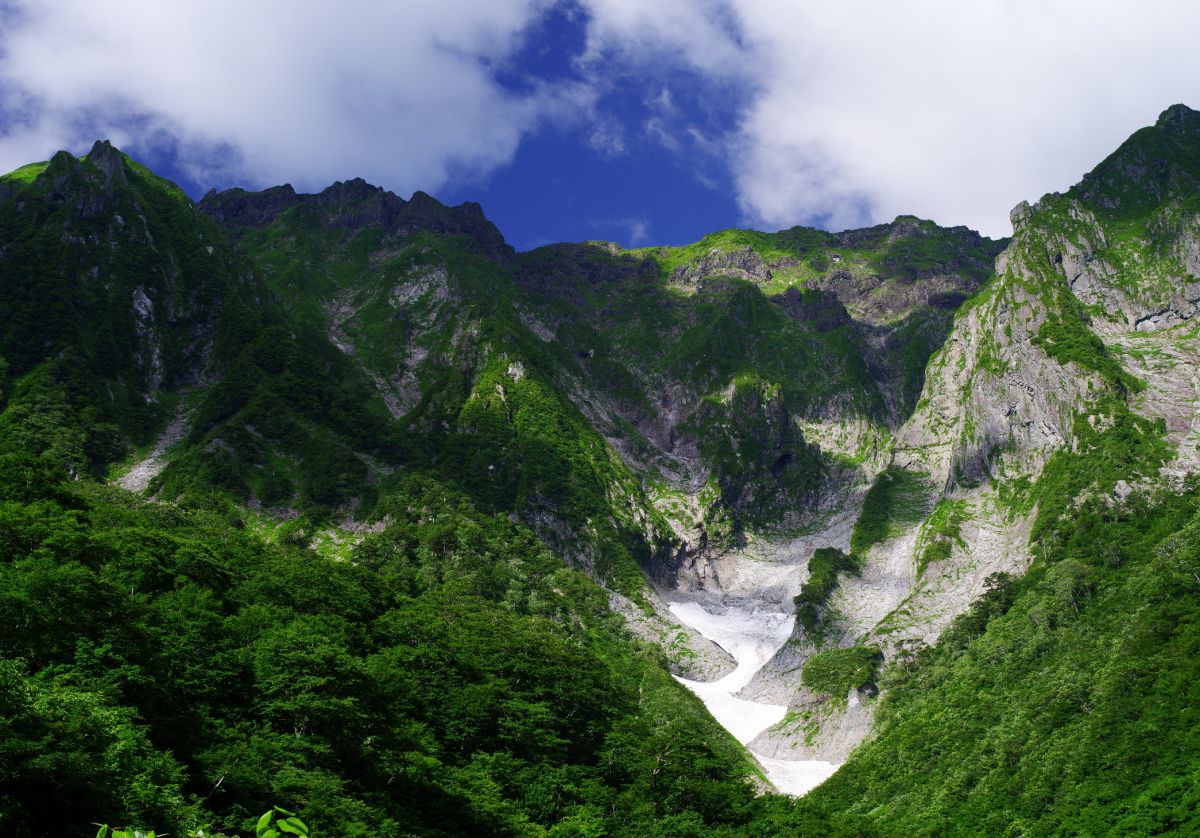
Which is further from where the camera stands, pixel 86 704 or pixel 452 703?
pixel 452 703

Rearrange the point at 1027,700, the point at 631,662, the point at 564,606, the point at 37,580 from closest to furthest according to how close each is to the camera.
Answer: the point at 37,580 → the point at 1027,700 → the point at 631,662 → the point at 564,606

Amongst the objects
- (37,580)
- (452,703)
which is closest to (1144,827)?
(452,703)

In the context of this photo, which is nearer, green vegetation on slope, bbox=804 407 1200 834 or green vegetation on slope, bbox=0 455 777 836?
green vegetation on slope, bbox=0 455 777 836

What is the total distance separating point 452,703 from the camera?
264 ft

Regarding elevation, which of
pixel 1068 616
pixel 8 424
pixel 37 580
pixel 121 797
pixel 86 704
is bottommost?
pixel 121 797

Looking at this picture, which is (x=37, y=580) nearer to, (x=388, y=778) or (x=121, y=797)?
(x=121, y=797)

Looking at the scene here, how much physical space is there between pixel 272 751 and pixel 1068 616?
150497mm

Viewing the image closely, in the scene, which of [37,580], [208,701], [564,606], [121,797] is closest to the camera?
[121,797]

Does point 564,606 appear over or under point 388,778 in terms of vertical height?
over

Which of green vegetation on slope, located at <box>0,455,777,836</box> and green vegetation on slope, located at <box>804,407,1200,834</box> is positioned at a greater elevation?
green vegetation on slope, located at <box>804,407,1200,834</box>

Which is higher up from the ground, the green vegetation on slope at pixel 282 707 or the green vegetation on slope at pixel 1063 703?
the green vegetation on slope at pixel 1063 703

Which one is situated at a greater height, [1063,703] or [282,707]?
[1063,703]

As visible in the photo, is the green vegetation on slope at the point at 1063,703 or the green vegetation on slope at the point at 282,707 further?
the green vegetation on slope at the point at 1063,703

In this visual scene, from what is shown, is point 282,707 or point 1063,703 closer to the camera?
point 282,707
